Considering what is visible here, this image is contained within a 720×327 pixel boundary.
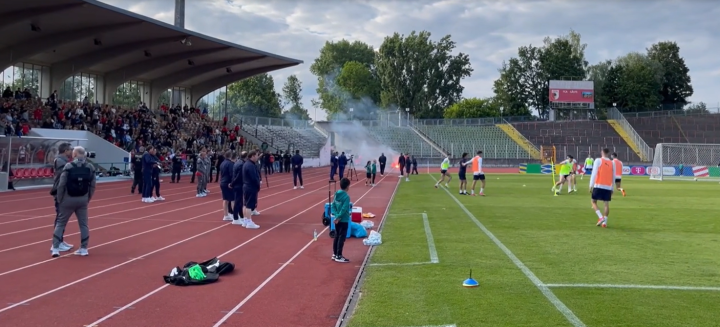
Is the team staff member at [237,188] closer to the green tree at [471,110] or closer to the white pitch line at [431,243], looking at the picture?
the white pitch line at [431,243]

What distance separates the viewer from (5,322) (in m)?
6.28

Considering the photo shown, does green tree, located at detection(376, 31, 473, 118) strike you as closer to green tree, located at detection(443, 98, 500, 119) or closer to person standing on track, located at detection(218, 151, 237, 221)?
green tree, located at detection(443, 98, 500, 119)

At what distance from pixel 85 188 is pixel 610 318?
8026 mm

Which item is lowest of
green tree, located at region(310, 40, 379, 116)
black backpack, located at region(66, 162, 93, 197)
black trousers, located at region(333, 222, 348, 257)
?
black trousers, located at region(333, 222, 348, 257)

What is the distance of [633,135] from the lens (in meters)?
63.3

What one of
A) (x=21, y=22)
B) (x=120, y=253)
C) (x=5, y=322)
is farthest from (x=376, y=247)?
(x=21, y=22)

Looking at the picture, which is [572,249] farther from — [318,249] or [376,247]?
[318,249]

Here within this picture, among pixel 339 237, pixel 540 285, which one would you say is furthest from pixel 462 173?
pixel 540 285

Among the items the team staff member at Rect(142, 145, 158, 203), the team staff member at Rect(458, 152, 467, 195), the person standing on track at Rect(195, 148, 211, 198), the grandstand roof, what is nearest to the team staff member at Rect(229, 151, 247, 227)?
the team staff member at Rect(142, 145, 158, 203)

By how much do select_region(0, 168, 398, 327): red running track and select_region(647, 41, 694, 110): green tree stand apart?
288 feet

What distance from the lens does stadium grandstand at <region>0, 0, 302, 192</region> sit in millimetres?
29453

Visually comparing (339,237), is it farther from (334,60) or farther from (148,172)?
(334,60)

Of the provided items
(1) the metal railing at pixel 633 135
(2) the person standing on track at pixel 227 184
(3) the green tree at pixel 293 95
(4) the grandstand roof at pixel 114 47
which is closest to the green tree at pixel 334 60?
(3) the green tree at pixel 293 95

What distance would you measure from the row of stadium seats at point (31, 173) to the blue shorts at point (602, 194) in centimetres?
2005
